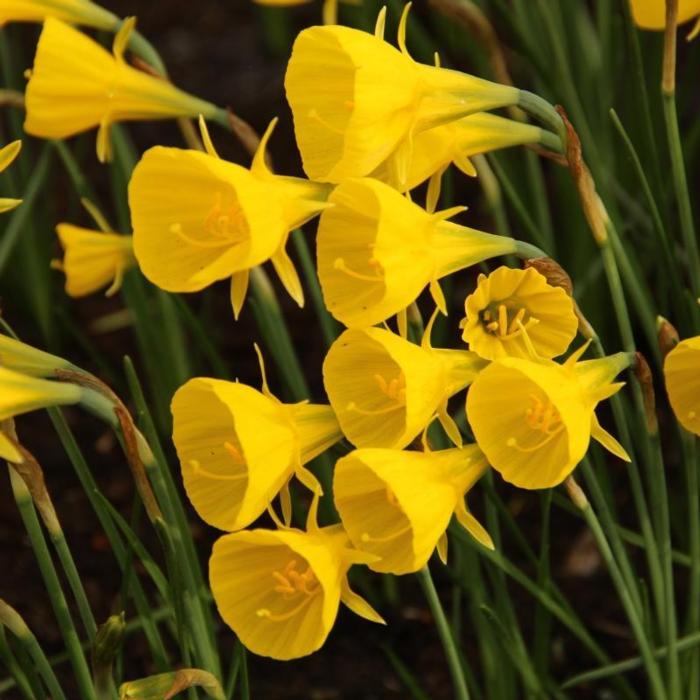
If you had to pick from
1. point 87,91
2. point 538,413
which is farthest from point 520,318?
point 87,91

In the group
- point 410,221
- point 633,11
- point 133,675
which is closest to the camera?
point 410,221

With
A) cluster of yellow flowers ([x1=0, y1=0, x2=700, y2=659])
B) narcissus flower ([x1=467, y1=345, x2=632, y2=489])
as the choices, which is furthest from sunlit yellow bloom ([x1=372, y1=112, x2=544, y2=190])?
narcissus flower ([x1=467, y1=345, x2=632, y2=489])

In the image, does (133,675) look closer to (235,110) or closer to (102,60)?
(102,60)

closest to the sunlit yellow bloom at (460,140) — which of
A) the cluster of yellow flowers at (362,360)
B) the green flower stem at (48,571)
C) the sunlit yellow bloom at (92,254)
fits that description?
the cluster of yellow flowers at (362,360)

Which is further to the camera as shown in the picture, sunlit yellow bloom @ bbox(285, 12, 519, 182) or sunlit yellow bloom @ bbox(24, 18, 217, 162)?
sunlit yellow bloom @ bbox(24, 18, 217, 162)

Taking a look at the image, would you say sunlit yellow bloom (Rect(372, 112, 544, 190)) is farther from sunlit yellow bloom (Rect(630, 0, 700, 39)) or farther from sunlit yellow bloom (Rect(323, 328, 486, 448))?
sunlit yellow bloom (Rect(630, 0, 700, 39))

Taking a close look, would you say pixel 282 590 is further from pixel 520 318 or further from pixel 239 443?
pixel 520 318

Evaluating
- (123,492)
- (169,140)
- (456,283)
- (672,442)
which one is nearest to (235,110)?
(169,140)
